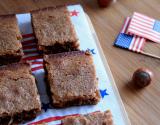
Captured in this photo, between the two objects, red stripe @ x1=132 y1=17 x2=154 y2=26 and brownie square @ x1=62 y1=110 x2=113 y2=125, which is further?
red stripe @ x1=132 y1=17 x2=154 y2=26

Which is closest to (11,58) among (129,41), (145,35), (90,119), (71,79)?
(71,79)

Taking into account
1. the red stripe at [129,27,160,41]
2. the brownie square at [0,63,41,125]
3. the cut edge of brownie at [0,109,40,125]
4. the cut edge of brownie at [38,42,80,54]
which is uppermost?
the red stripe at [129,27,160,41]

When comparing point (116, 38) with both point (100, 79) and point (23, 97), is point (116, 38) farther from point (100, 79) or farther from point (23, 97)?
point (23, 97)

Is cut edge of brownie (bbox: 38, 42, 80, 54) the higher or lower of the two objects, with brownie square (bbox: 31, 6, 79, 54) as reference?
lower

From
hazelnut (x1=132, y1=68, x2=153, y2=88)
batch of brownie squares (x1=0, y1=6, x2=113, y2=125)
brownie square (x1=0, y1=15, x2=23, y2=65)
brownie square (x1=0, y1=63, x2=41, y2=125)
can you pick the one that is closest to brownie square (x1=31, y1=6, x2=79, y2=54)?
batch of brownie squares (x1=0, y1=6, x2=113, y2=125)

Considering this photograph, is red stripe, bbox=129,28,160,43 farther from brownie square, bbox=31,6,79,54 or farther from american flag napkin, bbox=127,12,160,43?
brownie square, bbox=31,6,79,54

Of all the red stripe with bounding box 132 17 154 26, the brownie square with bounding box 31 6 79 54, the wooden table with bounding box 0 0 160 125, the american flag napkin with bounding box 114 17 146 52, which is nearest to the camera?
the wooden table with bounding box 0 0 160 125

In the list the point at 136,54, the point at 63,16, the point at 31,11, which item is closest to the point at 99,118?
the point at 136,54

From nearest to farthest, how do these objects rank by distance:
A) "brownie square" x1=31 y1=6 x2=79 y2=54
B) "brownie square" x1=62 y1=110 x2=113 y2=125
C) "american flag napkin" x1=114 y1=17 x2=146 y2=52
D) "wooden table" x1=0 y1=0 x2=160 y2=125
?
"brownie square" x1=62 y1=110 x2=113 y2=125 < "wooden table" x1=0 y1=0 x2=160 y2=125 < "brownie square" x1=31 y1=6 x2=79 y2=54 < "american flag napkin" x1=114 y1=17 x2=146 y2=52
